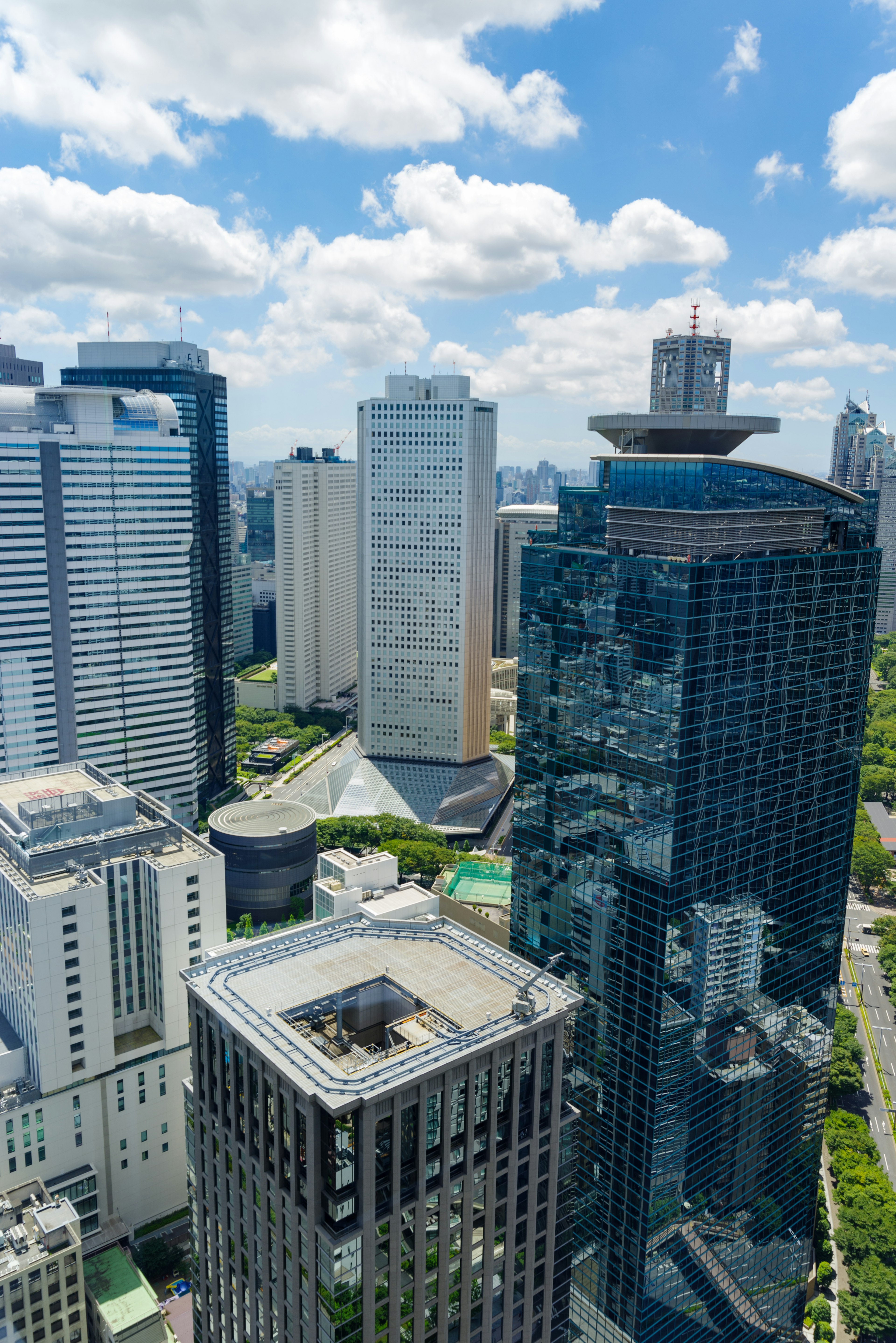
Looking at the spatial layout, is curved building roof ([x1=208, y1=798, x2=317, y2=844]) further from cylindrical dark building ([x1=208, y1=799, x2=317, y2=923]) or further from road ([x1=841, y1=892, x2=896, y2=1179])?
road ([x1=841, y1=892, x2=896, y2=1179])

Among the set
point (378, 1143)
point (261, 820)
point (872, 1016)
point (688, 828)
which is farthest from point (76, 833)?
point (872, 1016)

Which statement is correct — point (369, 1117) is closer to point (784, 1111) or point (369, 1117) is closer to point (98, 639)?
point (784, 1111)

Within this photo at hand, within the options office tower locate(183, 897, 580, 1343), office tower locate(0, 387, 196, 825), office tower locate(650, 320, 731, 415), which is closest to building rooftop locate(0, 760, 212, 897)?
office tower locate(183, 897, 580, 1343)

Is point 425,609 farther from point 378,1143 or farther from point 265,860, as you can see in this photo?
point 378,1143

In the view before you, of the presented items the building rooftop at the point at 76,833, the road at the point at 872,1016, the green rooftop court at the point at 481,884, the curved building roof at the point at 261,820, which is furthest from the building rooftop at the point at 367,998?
the curved building roof at the point at 261,820

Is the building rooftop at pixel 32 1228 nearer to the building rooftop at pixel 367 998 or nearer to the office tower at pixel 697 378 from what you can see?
the building rooftop at pixel 367 998

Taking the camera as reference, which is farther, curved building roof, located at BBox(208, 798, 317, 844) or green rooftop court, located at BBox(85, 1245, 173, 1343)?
curved building roof, located at BBox(208, 798, 317, 844)

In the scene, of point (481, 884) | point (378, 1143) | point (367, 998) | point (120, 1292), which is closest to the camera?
point (378, 1143)
